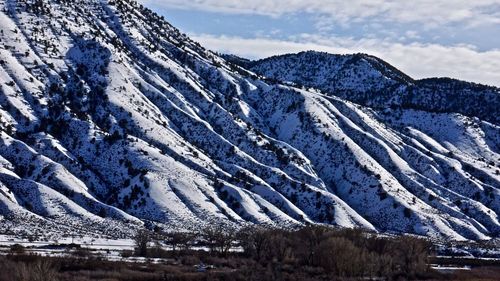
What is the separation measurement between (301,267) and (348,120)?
107m

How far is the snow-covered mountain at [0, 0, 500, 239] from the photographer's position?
4988 inches

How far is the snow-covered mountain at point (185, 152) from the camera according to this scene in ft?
416

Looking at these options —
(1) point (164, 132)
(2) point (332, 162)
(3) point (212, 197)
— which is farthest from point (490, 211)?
(1) point (164, 132)

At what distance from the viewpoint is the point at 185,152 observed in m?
150

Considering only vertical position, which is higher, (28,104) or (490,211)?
(28,104)

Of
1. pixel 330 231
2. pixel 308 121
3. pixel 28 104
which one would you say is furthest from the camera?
pixel 308 121

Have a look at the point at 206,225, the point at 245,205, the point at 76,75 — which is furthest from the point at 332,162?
the point at 76,75

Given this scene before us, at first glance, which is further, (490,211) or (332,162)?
(332,162)

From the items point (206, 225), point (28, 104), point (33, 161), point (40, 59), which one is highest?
point (40, 59)

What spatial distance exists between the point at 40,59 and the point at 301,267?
111 metres

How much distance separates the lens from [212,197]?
134 m

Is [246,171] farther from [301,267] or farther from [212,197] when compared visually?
[301,267]

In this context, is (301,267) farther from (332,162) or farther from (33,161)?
(332,162)

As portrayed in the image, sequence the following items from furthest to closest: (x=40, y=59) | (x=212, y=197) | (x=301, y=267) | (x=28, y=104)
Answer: (x=40, y=59)
(x=28, y=104)
(x=212, y=197)
(x=301, y=267)
